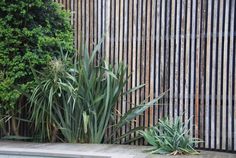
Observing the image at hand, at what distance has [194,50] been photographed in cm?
798

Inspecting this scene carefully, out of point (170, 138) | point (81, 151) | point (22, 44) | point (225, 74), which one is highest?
point (22, 44)

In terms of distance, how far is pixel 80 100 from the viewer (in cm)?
812

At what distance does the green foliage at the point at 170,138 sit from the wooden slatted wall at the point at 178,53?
408mm

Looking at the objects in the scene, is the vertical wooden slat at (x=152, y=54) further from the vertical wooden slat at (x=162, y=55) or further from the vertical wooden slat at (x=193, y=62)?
the vertical wooden slat at (x=193, y=62)

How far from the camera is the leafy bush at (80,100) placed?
805cm

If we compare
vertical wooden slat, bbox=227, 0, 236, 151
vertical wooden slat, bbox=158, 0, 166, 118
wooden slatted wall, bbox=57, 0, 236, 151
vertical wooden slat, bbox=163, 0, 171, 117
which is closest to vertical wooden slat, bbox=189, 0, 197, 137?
wooden slatted wall, bbox=57, 0, 236, 151

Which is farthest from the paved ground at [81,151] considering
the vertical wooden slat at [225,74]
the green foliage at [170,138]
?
the vertical wooden slat at [225,74]

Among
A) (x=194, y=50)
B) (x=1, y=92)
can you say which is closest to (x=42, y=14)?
(x=1, y=92)

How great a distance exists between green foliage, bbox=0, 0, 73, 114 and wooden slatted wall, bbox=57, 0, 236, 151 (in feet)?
2.65

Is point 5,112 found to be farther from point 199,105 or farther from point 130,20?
point 199,105

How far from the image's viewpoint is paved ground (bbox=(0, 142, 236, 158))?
666cm

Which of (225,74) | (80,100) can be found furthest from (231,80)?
(80,100)

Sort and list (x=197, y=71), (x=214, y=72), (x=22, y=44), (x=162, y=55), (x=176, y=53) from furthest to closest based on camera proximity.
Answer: (x=22, y=44), (x=162, y=55), (x=176, y=53), (x=197, y=71), (x=214, y=72)

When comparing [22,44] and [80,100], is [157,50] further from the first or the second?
[22,44]
